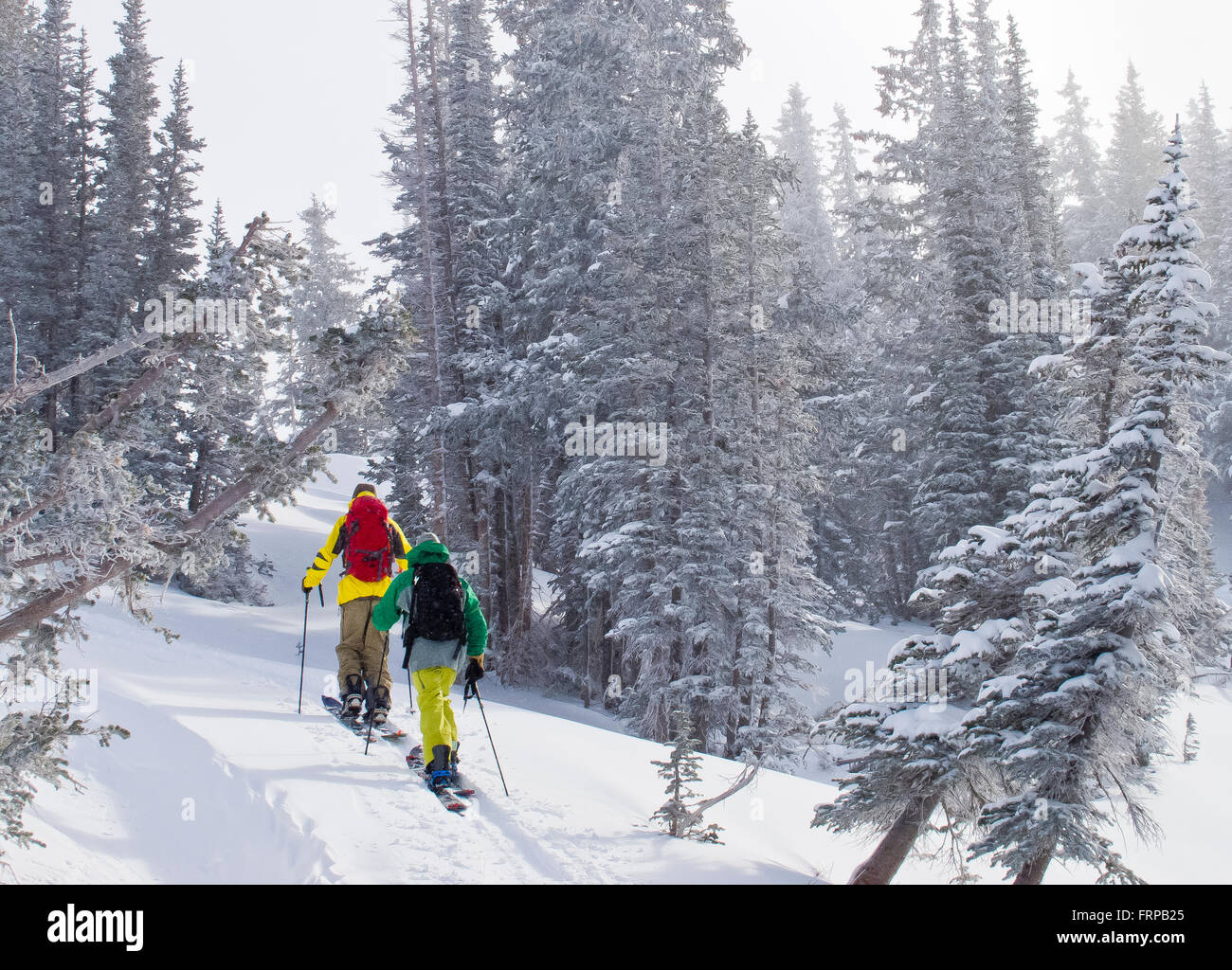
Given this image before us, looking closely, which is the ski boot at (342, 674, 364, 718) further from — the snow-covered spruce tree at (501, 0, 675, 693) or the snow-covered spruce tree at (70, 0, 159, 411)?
the snow-covered spruce tree at (70, 0, 159, 411)

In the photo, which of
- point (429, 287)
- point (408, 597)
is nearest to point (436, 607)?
point (408, 597)

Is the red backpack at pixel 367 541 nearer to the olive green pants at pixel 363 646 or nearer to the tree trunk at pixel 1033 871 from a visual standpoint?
the olive green pants at pixel 363 646

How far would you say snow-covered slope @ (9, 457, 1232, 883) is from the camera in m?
6.23

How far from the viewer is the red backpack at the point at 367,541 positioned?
8805 mm

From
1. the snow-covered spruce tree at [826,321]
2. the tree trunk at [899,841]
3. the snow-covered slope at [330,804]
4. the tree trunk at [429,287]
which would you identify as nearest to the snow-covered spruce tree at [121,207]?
the tree trunk at [429,287]

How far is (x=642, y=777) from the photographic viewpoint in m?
10.4

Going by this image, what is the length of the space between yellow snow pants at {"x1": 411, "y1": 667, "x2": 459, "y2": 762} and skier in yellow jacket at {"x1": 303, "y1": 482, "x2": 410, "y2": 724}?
1.59 meters

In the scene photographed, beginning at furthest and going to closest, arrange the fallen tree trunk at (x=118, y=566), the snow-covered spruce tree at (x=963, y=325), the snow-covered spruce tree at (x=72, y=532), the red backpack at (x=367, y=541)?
the snow-covered spruce tree at (x=963, y=325) < the red backpack at (x=367, y=541) < the fallen tree trunk at (x=118, y=566) < the snow-covered spruce tree at (x=72, y=532)

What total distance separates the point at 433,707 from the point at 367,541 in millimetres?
2388

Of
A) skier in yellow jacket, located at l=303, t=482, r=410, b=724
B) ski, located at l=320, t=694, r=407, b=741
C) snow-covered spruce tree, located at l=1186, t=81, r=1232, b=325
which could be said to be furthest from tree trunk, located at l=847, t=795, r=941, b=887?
snow-covered spruce tree, located at l=1186, t=81, r=1232, b=325

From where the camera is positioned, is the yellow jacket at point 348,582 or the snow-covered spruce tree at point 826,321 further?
the snow-covered spruce tree at point 826,321

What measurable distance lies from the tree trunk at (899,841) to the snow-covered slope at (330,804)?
0.59 metres

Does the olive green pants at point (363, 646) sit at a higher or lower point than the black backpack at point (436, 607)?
lower
